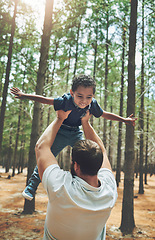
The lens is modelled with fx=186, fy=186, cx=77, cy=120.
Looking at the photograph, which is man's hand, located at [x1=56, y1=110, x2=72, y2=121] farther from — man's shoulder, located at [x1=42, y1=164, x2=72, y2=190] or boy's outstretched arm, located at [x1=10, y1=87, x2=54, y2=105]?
man's shoulder, located at [x1=42, y1=164, x2=72, y2=190]

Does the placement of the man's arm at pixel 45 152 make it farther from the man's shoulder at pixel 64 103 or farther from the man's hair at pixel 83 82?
the man's hair at pixel 83 82

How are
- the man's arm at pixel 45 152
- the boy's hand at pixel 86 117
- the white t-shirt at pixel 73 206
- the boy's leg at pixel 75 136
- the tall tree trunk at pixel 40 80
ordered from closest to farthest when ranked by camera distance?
the white t-shirt at pixel 73 206 → the man's arm at pixel 45 152 → the boy's hand at pixel 86 117 → the boy's leg at pixel 75 136 → the tall tree trunk at pixel 40 80

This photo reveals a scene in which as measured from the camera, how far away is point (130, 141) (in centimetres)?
601

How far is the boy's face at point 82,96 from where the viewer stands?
6.96 ft

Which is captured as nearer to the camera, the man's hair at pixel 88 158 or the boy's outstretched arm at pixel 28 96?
the man's hair at pixel 88 158

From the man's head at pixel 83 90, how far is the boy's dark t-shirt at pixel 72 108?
7cm

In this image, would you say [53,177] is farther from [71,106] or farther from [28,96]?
[28,96]

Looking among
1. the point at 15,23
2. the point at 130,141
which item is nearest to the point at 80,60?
the point at 15,23

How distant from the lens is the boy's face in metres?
2.12

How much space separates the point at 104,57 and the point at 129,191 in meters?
12.0

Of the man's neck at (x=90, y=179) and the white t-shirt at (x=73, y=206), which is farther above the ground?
the man's neck at (x=90, y=179)

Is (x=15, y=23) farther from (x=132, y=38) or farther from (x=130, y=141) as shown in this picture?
(x=130, y=141)

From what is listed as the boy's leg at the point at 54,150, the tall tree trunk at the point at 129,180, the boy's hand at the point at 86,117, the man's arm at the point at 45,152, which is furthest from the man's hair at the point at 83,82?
the tall tree trunk at the point at 129,180

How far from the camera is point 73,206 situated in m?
1.07
